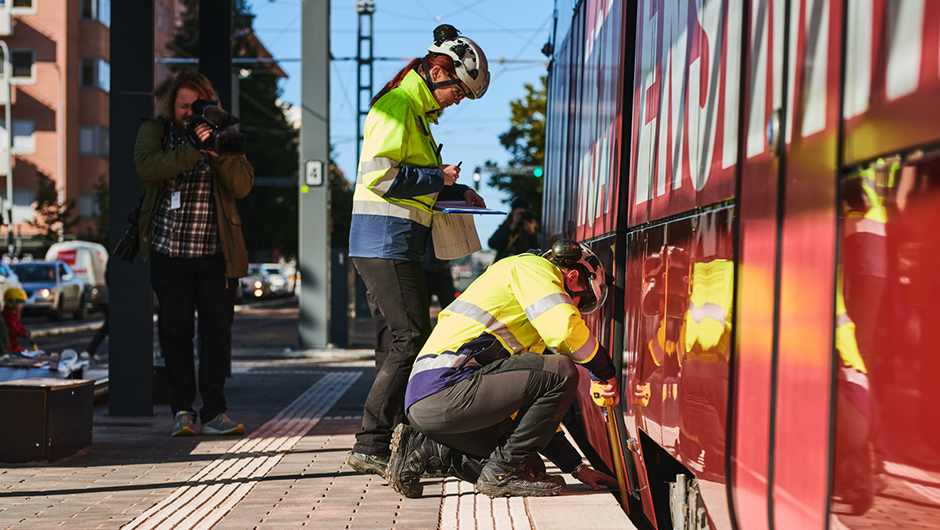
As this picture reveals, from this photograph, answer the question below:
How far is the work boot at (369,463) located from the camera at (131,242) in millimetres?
2299

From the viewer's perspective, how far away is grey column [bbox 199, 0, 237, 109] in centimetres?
796

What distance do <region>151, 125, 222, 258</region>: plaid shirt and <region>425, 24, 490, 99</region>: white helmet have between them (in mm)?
2077

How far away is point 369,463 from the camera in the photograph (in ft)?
13.6

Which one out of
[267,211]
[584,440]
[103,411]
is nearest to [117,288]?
[103,411]

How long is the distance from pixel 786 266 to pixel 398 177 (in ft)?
7.93

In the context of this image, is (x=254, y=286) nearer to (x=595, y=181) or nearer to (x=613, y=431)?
(x=595, y=181)

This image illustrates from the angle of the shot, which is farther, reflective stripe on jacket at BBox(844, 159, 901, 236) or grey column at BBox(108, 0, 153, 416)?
grey column at BBox(108, 0, 153, 416)

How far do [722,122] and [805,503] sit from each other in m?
0.97

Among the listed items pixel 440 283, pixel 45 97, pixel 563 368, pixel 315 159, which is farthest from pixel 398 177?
pixel 45 97

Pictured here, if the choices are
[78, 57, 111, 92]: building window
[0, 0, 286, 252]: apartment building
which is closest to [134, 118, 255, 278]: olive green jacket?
[0, 0, 286, 252]: apartment building

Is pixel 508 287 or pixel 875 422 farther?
pixel 508 287

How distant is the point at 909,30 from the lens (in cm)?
138

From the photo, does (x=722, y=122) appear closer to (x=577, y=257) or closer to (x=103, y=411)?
(x=577, y=257)

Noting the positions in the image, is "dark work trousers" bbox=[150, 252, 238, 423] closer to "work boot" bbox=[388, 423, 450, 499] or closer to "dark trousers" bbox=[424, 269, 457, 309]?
"work boot" bbox=[388, 423, 450, 499]
